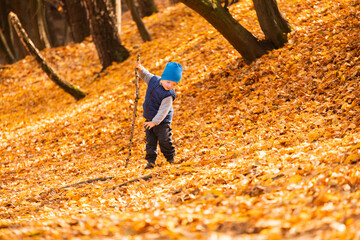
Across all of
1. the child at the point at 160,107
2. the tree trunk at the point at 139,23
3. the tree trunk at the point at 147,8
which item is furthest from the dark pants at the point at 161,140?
the tree trunk at the point at 147,8

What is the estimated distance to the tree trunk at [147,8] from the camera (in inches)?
587

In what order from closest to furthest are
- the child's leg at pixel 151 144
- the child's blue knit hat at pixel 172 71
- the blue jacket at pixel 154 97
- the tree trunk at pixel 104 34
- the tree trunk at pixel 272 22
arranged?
the child's blue knit hat at pixel 172 71
the blue jacket at pixel 154 97
the child's leg at pixel 151 144
the tree trunk at pixel 272 22
the tree trunk at pixel 104 34

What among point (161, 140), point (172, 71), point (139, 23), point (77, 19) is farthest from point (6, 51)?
point (172, 71)

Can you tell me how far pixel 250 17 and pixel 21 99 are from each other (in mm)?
7456

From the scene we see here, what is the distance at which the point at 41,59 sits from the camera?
31.4ft

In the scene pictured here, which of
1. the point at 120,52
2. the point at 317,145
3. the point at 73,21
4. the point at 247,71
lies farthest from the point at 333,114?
the point at 73,21

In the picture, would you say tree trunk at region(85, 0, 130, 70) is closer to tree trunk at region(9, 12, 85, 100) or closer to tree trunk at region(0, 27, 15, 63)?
tree trunk at region(9, 12, 85, 100)

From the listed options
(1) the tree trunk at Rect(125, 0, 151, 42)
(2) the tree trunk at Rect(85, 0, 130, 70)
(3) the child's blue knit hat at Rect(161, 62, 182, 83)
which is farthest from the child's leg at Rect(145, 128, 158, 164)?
(1) the tree trunk at Rect(125, 0, 151, 42)

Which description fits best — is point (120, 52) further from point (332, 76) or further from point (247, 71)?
point (332, 76)

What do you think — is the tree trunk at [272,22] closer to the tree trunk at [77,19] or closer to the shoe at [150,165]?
the shoe at [150,165]

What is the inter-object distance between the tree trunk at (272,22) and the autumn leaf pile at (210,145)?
214 millimetres

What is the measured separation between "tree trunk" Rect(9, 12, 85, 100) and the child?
210 inches

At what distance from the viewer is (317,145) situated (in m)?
4.24

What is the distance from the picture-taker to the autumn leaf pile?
2615mm
